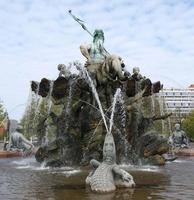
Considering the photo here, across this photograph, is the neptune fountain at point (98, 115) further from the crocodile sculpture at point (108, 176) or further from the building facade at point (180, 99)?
the building facade at point (180, 99)

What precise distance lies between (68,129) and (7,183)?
550 centimetres

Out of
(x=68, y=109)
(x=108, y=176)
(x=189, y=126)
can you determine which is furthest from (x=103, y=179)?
(x=189, y=126)

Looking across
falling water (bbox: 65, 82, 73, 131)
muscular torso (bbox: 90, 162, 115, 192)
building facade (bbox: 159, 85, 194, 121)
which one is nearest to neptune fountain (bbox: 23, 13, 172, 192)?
falling water (bbox: 65, 82, 73, 131)

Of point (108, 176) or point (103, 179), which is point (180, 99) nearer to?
point (108, 176)

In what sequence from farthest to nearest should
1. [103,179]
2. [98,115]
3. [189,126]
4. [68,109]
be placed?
[189,126] < [68,109] < [98,115] < [103,179]

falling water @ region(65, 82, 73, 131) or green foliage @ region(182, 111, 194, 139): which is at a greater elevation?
green foliage @ region(182, 111, 194, 139)

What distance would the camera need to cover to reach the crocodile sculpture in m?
9.08

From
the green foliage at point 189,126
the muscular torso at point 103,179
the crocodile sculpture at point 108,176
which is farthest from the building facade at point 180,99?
the muscular torso at point 103,179

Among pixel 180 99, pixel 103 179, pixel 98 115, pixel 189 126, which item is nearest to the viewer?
pixel 103 179

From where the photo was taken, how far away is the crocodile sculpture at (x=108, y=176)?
908 centimetres

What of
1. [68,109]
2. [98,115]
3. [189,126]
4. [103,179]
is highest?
[189,126]

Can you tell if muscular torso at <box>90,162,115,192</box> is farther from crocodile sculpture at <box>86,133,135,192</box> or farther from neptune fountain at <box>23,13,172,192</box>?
neptune fountain at <box>23,13,172,192</box>

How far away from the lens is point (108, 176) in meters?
9.25

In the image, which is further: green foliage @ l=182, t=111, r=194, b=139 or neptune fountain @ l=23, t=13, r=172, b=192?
green foliage @ l=182, t=111, r=194, b=139
